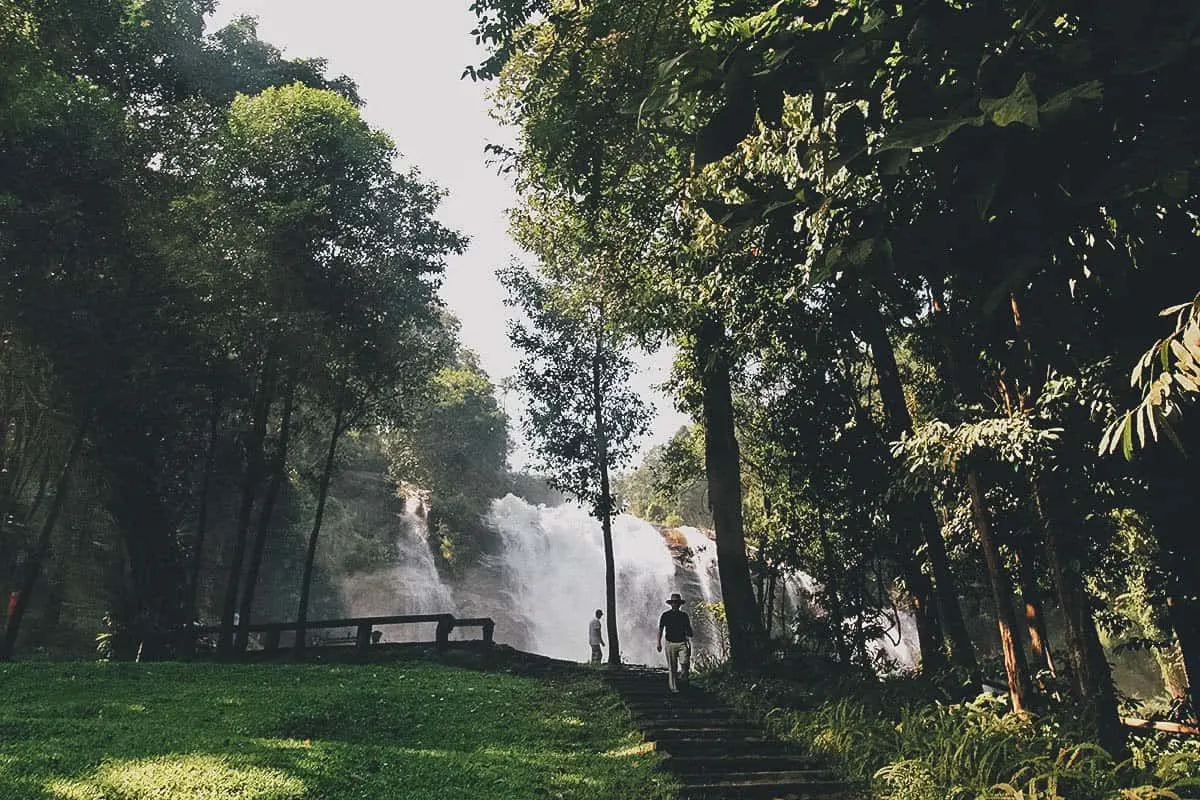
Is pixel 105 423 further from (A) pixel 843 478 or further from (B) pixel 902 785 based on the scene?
(B) pixel 902 785

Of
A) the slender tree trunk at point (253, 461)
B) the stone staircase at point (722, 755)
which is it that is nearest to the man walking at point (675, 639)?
the stone staircase at point (722, 755)

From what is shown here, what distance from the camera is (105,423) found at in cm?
1777

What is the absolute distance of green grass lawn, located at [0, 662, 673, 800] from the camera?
6.71 m

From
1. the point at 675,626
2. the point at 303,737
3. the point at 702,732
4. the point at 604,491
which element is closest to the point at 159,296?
the point at 604,491

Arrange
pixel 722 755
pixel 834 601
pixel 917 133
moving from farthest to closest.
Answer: pixel 834 601, pixel 722 755, pixel 917 133

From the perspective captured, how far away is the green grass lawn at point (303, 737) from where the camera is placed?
22.0 ft

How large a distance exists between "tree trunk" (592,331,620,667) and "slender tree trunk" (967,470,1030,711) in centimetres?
1339

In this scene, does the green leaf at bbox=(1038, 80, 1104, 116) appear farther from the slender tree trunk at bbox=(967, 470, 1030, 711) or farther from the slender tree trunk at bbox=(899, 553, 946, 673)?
the slender tree trunk at bbox=(899, 553, 946, 673)

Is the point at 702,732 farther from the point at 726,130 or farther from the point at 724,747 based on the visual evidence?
the point at 726,130

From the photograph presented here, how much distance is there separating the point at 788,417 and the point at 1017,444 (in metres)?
8.70

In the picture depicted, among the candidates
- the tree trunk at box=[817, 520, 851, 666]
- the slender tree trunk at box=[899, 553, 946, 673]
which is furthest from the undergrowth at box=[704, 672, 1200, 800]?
the tree trunk at box=[817, 520, 851, 666]

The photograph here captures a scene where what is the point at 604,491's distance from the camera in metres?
22.4

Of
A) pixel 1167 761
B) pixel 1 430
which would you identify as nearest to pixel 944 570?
pixel 1167 761

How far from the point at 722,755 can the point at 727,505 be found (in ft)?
23.9
